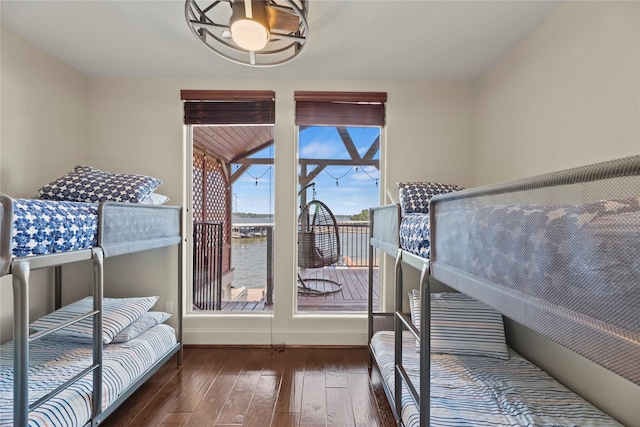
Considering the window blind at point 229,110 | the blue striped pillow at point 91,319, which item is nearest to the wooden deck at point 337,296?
the blue striped pillow at point 91,319

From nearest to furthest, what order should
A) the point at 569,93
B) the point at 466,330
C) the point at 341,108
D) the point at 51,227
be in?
the point at 51,227, the point at 569,93, the point at 466,330, the point at 341,108

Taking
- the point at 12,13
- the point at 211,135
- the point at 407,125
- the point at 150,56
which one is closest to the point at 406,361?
the point at 407,125

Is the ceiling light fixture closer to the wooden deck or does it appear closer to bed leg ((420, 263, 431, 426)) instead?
bed leg ((420, 263, 431, 426))

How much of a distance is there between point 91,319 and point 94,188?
83 cm

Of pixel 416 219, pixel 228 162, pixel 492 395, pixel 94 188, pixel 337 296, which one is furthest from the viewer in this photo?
pixel 337 296

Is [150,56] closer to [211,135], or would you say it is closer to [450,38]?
[211,135]

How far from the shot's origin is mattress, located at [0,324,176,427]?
1203 millimetres

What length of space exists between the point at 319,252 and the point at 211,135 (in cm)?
151

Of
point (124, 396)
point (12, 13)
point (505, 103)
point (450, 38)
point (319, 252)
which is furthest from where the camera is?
point (319, 252)

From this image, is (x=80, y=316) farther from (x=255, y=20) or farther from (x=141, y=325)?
(x=255, y=20)

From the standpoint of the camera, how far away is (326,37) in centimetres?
185

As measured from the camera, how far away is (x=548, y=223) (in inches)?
23.1

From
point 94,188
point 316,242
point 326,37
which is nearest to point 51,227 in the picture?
point 94,188

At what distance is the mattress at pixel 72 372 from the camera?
1203 mm
